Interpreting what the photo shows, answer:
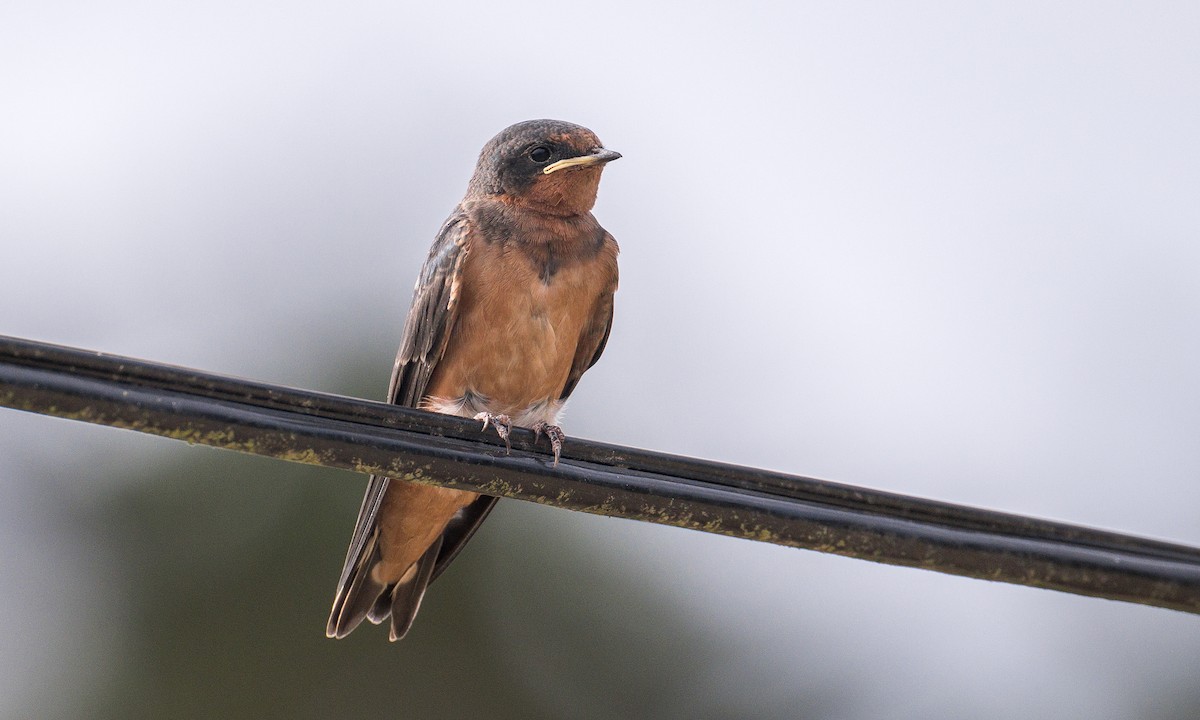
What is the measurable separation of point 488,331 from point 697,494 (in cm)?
285

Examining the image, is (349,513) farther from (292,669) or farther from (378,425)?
(378,425)

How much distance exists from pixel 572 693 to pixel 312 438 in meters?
11.9

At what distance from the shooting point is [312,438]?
3166mm

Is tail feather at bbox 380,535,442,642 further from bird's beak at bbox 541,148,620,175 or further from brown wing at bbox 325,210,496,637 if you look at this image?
bird's beak at bbox 541,148,620,175

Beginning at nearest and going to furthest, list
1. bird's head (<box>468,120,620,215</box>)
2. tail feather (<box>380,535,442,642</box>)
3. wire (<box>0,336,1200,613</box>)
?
1. wire (<box>0,336,1200,613</box>)
2. tail feather (<box>380,535,442,642</box>)
3. bird's head (<box>468,120,620,215</box>)

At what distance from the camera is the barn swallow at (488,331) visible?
6.01 m

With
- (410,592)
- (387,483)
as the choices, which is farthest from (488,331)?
(410,592)

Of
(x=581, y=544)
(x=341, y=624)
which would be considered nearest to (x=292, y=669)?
(x=581, y=544)

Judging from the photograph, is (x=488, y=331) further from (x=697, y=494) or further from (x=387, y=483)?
(x=697, y=494)

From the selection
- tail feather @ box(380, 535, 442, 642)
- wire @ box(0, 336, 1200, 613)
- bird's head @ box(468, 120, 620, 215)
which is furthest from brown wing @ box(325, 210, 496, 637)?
wire @ box(0, 336, 1200, 613)

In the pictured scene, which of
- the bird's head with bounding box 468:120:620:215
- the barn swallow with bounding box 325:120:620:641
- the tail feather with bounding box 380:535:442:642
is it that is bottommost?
the tail feather with bounding box 380:535:442:642

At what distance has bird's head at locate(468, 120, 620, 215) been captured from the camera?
21.0 ft

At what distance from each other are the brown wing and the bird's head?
0.33 metres

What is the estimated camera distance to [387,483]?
6000 mm
